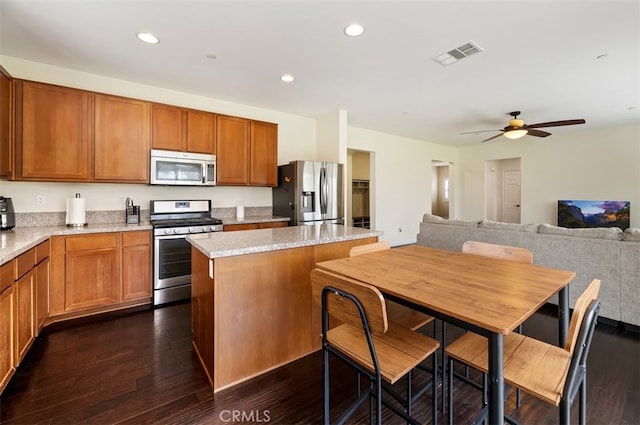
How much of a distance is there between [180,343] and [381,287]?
199 cm

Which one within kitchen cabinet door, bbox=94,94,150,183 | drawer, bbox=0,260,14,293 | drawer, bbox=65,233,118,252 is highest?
kitchen cabinet door, bbox=94,94,150,183

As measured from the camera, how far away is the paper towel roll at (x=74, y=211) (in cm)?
299

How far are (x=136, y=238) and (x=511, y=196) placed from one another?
29.4 ft

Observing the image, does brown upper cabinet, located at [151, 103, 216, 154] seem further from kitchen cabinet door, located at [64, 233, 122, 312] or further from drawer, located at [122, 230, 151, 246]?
kitchen cabinet door, located at [64, 233, 122, 312]

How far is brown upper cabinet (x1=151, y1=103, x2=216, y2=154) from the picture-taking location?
11.2ft

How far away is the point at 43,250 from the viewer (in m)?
2.49

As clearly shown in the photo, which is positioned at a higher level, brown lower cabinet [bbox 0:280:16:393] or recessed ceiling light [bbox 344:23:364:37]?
recessed ceiling light [bbox 344:23:364:37]

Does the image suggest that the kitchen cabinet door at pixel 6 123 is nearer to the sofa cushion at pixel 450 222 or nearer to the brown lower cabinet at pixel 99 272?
the brown lower cabinet at pixel 99 272

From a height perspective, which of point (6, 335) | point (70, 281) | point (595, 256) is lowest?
point (6, 335)

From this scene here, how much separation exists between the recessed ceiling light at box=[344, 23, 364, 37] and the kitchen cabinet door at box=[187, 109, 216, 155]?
2.15 metres

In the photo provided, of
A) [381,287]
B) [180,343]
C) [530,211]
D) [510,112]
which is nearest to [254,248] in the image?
[381,287]

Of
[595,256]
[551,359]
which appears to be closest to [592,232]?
[595,256]

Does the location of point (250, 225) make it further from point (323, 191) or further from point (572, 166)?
point (572, 166)

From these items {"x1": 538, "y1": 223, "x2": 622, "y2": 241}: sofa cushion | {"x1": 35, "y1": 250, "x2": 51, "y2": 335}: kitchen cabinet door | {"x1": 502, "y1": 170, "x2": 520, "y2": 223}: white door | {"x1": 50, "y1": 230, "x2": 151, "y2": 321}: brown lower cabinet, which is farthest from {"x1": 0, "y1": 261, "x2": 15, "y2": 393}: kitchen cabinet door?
{"x1": 502, "y1": 170, "x2": 520, "y2": 223}: white door
